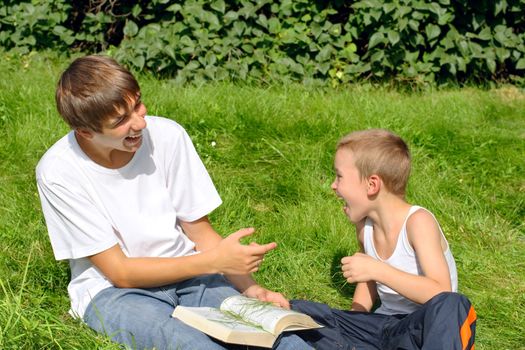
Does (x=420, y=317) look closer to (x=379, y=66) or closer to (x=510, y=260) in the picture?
(x=510, y=260)

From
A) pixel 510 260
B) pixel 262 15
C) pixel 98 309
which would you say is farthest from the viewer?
pixel 262 15

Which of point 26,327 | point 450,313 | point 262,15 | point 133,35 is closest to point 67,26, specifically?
point 133,35

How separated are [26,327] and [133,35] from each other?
3.82 meters

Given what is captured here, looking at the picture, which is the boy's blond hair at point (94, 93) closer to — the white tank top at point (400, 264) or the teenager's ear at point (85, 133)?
the teenager's ear at point (85, 133)

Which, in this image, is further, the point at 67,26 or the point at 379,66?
the point at 67,26

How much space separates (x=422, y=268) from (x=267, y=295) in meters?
0.63

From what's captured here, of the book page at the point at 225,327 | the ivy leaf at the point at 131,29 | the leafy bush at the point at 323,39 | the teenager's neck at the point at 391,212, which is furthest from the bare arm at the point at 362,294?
the ivy leaf at the point at 131,29

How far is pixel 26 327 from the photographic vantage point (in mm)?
2828

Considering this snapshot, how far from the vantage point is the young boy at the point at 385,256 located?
302 cm

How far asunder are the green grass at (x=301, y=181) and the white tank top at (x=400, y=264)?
427mm

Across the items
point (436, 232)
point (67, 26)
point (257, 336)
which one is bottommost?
point (67, 26)

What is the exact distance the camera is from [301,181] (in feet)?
15.0

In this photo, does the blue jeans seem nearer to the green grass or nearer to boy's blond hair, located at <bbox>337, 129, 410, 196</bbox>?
the green grass

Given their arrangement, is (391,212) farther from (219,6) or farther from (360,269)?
(219,6)
